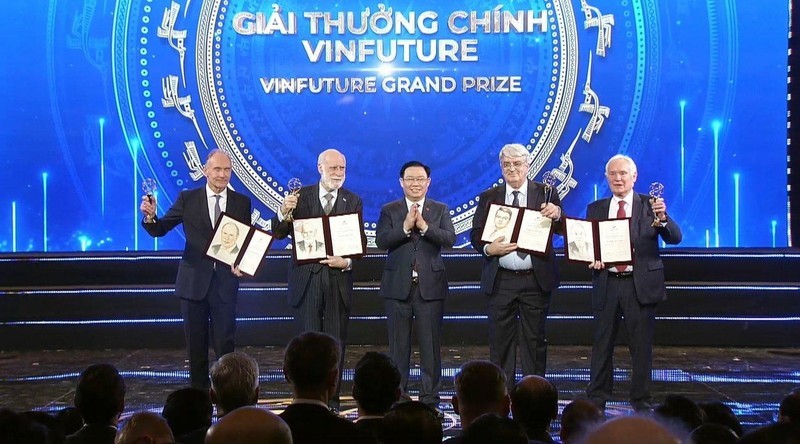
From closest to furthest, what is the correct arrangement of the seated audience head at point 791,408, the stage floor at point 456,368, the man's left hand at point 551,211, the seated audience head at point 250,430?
the seated audience head at point 250,430, the seated audience head at point 791,408, the man's left hand at point 551,211, the stage floor at point 456,368

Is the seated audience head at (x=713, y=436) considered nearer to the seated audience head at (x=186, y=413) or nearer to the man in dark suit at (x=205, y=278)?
the seated audience head at (x=186, y=413)

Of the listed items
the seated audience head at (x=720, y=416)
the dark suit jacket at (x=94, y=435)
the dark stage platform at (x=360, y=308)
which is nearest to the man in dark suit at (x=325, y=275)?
the dark stage platform at (x=360, y=308)

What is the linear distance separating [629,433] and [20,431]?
1525mm

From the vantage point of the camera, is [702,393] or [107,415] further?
[702,393]

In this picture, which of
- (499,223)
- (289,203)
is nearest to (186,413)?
(289,203)

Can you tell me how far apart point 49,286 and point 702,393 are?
5.37m

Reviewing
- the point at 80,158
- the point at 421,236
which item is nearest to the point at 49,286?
the point at 80,158

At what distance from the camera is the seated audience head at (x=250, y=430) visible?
1.74 metres

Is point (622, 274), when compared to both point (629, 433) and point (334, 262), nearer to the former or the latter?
point (334, 262)

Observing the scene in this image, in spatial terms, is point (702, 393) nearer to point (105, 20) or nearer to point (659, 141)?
point (659, 141)

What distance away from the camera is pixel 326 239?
17.7 feet

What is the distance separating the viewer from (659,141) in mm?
7828

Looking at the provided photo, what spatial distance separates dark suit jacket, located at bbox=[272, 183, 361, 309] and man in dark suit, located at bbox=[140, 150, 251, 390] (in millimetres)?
312

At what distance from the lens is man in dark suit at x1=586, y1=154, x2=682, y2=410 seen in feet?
17.5
